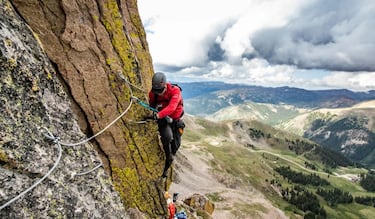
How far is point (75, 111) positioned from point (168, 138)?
218 inches

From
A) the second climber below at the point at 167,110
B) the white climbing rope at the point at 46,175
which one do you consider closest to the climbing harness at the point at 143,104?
the second climber below at the point at 167,110

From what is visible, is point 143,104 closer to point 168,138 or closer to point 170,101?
point 170,101

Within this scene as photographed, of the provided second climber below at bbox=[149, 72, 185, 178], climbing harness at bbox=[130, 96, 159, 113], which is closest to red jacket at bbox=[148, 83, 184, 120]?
second climber below at bbox=[149, 72, 185, 178]

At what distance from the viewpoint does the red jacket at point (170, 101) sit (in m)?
16.6

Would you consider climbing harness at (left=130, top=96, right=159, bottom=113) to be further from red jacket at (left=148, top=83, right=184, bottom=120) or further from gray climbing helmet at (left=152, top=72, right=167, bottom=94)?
gray climbing helmet at (left=152, top=72, right=167, bottom=94)

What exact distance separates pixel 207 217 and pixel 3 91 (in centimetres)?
3903

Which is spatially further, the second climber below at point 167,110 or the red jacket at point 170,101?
the red jacket at point 170,101

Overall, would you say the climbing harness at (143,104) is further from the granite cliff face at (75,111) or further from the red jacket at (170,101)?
the red jacket at (170,101)

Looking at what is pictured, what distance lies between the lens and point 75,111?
574 inches

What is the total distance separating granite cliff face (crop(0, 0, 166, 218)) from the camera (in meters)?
9.10

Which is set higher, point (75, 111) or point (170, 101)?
point (170, 101)

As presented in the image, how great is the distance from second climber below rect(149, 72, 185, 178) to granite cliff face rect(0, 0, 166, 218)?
78cm

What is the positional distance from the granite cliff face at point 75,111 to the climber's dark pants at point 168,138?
65 centimetres

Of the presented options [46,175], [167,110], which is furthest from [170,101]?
[46,175]
